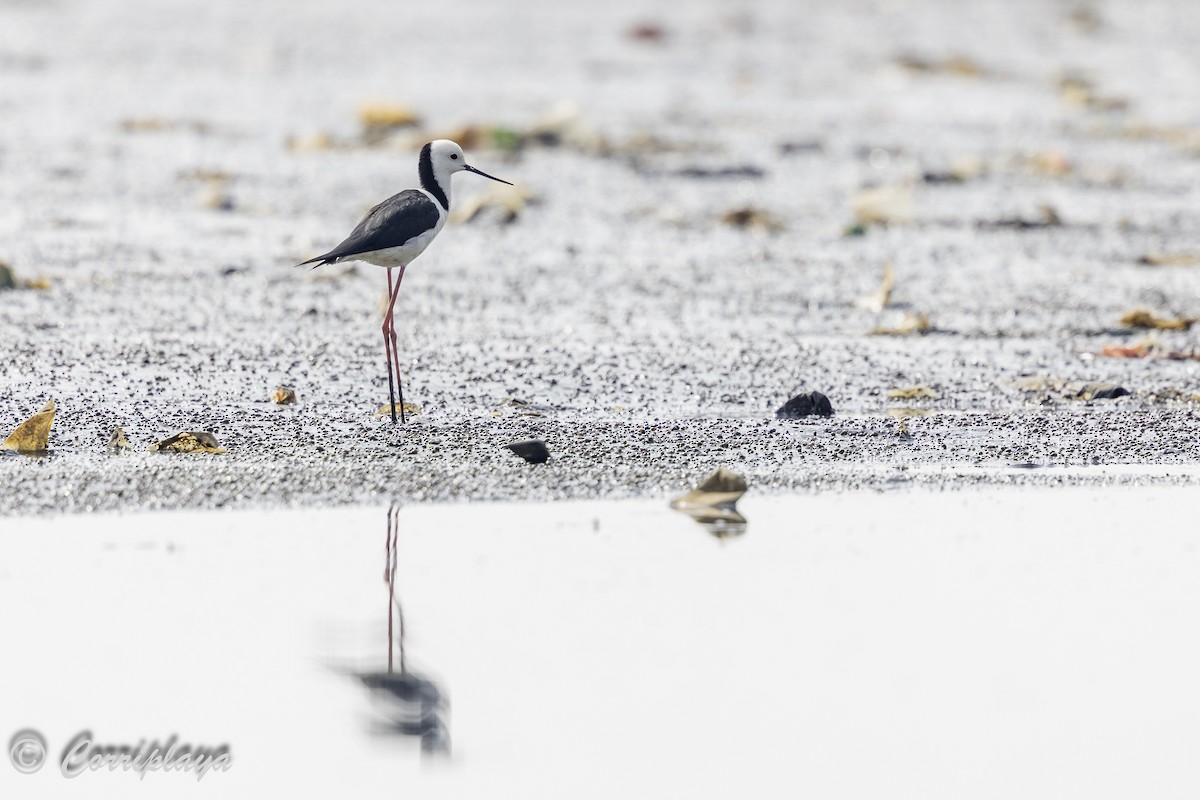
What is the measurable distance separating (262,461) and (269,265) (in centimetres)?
315

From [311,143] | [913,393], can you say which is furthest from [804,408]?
[311,143]

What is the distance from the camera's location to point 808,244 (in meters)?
9.18

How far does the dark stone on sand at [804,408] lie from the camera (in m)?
6.00

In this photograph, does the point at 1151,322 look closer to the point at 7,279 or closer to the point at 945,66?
the point at 7,279

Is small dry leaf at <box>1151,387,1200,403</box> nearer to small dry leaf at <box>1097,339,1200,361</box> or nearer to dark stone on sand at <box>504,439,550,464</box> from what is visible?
small dry leaf at <box>1097,339,1200,361</box>

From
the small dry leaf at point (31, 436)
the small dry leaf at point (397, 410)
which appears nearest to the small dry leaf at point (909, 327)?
the small dry leaf at point (397, 410)

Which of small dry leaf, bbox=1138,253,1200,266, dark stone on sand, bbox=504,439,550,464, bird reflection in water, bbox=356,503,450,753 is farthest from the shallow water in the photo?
small dry leaf, bbox=1138,253,1200,266

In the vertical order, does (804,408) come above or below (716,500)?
above

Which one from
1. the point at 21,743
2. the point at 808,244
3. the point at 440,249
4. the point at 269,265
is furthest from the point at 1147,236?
the point at 21,743

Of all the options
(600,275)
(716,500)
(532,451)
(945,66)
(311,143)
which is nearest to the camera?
(716,500)

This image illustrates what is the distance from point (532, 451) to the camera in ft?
17.5

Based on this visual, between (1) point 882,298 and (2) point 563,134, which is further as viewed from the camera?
(2) point 563,134

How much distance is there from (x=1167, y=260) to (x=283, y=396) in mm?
4706

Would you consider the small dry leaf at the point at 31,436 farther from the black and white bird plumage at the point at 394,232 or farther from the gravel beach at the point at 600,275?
the black and white bird plumage at the point at 394,232
